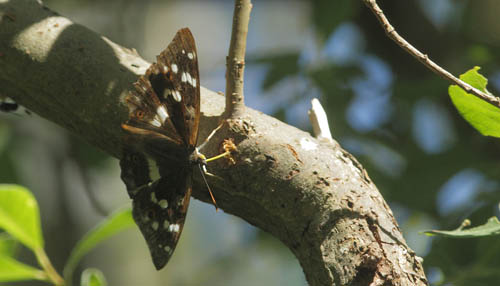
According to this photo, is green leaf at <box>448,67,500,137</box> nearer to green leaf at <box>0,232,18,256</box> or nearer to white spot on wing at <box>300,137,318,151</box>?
Result: white spot on wing at <box>300,137,318,151</box>

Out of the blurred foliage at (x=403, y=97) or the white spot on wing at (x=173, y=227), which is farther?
the blurred foliage at (x=403, y=97)

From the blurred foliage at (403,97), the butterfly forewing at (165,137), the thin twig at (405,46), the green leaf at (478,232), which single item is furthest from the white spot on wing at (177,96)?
the blurred foliage at (403,97)

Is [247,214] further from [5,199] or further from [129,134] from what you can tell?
[5,199]

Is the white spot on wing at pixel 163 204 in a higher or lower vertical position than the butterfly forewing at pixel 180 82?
lower

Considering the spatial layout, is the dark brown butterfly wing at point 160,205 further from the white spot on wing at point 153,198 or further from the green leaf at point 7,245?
the green leaf at point 7,245

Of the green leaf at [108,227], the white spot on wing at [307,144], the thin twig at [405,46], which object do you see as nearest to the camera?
the thin twig at [405,46]

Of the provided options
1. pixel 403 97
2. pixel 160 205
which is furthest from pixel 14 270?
pixel 403 97

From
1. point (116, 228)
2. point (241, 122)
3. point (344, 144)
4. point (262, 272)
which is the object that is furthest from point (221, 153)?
point (262, 272)
